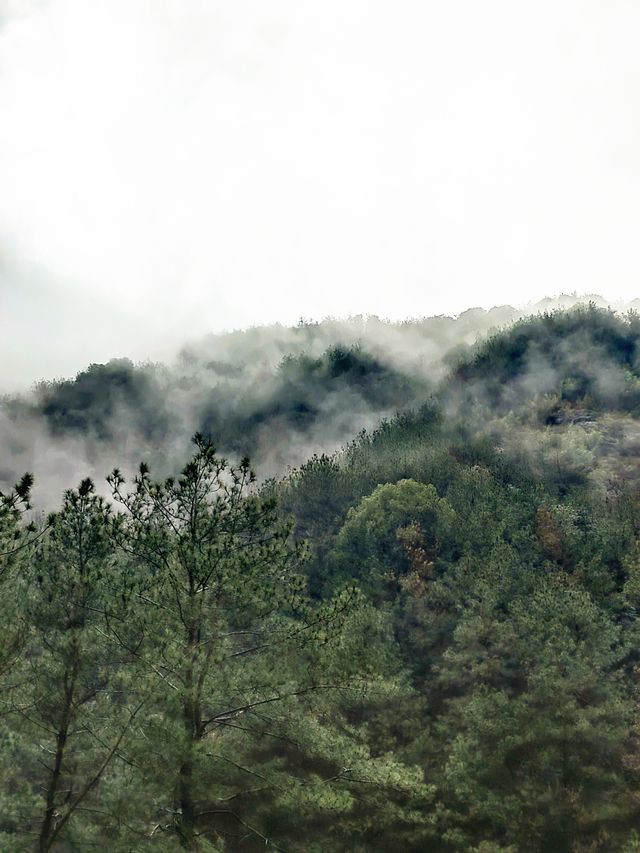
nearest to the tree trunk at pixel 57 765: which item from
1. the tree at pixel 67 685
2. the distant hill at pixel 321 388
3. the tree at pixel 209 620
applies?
the tree at pixel 67 685

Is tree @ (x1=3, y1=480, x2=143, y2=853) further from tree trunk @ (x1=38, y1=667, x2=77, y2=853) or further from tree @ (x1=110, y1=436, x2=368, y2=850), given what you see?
tree @ (x1=110, y1=436, x2=368, y2=850)

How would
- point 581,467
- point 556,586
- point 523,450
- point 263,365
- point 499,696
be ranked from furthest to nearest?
point 263,365, point 523,450, point 581,467, point 556,586, point 499,696

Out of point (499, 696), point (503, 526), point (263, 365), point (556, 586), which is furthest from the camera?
point (263, 365)

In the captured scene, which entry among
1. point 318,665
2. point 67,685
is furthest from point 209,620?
point 67,685

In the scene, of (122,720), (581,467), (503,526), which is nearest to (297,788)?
(122,720)

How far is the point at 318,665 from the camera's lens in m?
13.7

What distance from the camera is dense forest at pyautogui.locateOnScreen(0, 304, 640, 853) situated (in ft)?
40.0

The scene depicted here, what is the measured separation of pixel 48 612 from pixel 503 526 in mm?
37790

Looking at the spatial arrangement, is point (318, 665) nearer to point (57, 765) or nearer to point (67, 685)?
point (67, 685)

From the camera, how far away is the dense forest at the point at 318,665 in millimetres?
12188

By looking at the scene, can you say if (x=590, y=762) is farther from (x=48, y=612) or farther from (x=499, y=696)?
(x=48, y=612)

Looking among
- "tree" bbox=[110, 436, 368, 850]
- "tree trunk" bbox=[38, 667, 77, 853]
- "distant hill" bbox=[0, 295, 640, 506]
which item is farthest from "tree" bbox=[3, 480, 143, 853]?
"distant hill" bbox=[0, 295, 640, 506]

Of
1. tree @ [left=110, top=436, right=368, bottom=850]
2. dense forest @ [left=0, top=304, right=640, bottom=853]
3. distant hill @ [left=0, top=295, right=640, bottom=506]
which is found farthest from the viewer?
distant hill @ [left=0, top=295, right=640, bottom=506]

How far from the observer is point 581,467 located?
65312 mm
